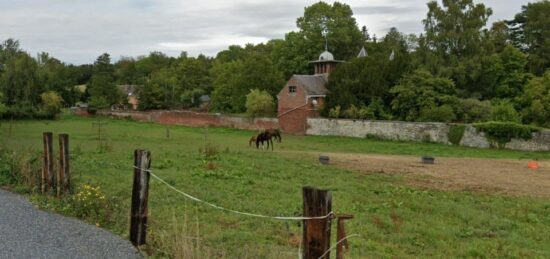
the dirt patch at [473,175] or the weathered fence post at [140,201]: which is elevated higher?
the weathered fence post at [140,201]

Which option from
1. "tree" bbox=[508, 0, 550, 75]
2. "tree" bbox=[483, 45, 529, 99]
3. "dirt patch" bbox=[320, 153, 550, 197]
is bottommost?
"dirt patch" bbox=[320, 153, 550, 197]

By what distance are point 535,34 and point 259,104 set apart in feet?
113

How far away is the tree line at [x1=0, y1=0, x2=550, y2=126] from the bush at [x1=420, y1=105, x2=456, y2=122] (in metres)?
0.09

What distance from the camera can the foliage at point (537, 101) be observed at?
48.2 meters

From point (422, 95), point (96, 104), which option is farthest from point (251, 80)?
point (96, 104)

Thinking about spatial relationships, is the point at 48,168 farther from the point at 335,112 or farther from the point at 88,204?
the point at 335,112

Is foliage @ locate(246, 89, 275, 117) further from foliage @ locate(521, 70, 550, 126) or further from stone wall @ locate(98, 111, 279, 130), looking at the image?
foliage @ locate(521, 70, 550, 126)

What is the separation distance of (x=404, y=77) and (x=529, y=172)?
30649 mm

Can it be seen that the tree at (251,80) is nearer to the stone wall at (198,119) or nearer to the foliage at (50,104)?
the stone wall at (198,119)

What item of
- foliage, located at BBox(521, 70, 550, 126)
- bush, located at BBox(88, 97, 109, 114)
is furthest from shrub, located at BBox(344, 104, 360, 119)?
bush, located at BBox(88, 97, 109, 114)

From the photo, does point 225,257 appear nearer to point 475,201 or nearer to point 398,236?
point 398,236

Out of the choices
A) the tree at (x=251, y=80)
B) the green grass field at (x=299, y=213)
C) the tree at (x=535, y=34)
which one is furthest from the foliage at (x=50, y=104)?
the tree at (x=535, y=34)

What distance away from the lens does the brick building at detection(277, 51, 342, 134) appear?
5500 centimetres

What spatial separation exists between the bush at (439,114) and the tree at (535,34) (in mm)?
18345
